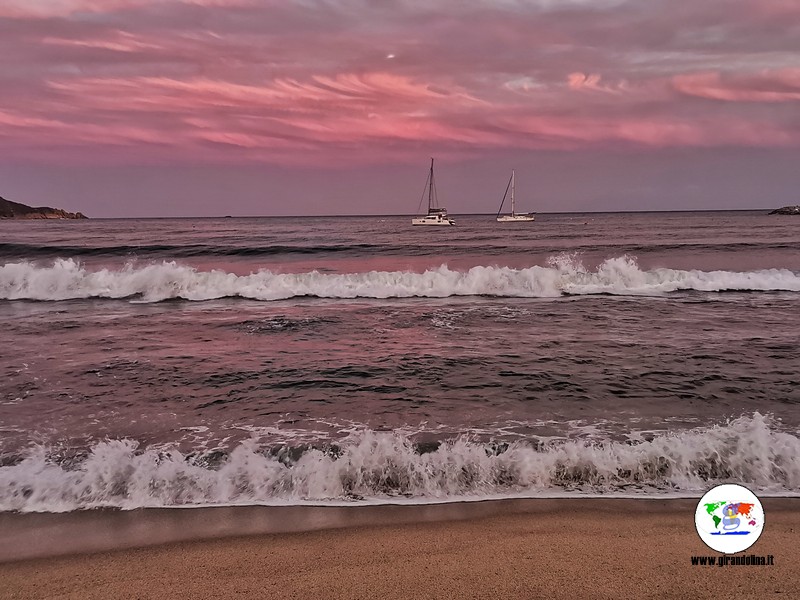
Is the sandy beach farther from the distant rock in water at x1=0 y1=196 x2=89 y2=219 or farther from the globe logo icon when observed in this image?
the distant rock in water at x1=0 y1=196 x2=89 y2=219

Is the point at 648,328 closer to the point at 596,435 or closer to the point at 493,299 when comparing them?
the point at 493,299

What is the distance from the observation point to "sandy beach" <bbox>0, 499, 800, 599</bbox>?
3.18m

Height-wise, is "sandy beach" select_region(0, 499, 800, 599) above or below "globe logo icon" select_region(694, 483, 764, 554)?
below

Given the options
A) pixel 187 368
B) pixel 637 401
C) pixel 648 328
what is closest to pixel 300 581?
pixel 637 401

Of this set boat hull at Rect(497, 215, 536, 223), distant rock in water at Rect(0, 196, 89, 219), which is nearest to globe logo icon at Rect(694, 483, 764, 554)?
boat hull at Rect(497, 215, 536, 223)

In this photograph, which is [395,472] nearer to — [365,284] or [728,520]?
[728,520]

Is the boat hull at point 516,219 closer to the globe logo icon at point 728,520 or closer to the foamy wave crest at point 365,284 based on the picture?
the foamy wave crest at point 365,284

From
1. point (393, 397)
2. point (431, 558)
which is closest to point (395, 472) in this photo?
point (431, 558)

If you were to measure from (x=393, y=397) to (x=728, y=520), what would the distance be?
14.0ft

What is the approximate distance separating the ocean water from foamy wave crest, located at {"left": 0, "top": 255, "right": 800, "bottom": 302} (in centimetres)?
62

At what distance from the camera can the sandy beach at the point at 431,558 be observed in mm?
3184

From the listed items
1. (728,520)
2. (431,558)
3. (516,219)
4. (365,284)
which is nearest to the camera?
(431,558)

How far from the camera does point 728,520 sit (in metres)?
3.84

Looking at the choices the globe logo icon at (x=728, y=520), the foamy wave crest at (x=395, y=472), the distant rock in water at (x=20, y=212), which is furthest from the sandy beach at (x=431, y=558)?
the distant rock in water at (x=20, y=212)
